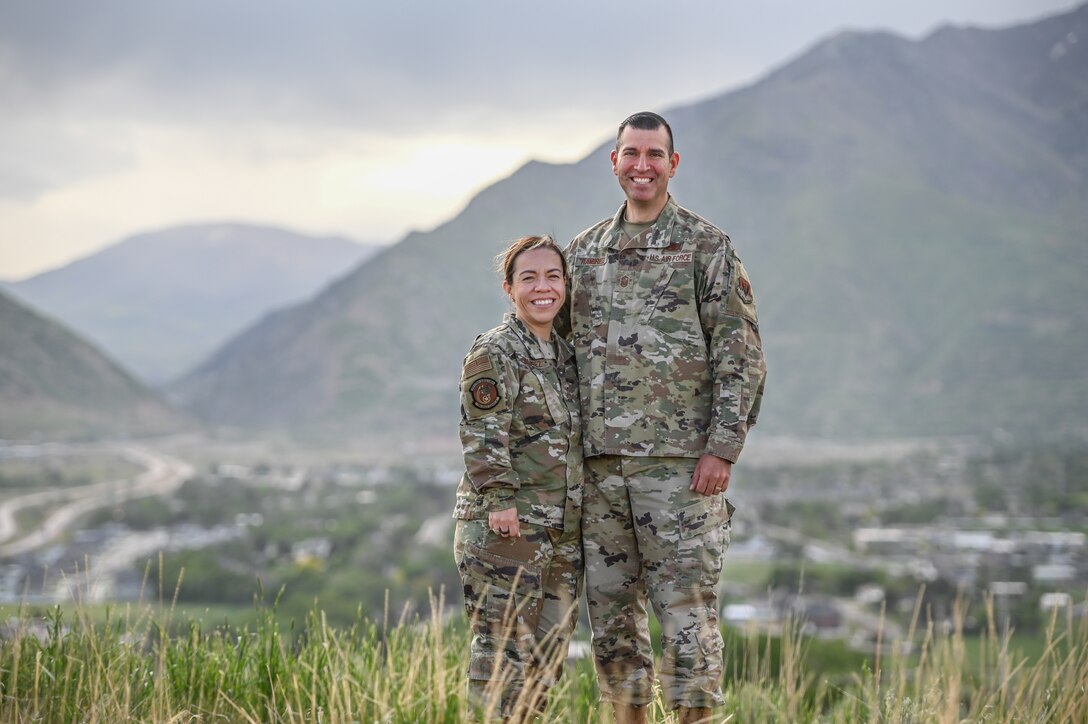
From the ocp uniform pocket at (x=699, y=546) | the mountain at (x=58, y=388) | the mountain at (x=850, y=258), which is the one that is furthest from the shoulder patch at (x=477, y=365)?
the mountain at (x=850, y=258)

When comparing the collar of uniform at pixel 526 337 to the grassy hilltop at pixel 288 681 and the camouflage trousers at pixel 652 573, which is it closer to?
the camouflage trousers at pixel 652 573

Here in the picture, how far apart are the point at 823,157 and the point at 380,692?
162m

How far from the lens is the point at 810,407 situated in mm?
113750

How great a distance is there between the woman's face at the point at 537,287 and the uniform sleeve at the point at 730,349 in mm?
605

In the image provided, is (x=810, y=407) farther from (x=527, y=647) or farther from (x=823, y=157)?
(x=527, y=647)

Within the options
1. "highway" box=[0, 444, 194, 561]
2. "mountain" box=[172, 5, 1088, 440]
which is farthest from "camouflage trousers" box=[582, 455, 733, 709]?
"mountain" box=[172, 5, 1088, 440]

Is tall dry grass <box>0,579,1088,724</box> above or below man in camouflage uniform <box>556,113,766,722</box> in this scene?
below

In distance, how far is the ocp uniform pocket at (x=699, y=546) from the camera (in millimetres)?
3721

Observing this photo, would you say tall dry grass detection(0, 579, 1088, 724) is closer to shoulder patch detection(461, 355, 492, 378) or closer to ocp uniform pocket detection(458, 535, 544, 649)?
ocp uniform pocket detection(458, 535, 544, 649)

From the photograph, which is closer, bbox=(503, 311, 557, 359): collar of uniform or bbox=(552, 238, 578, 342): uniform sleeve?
bbox=(503, 311, 557, 359): collar of uniform

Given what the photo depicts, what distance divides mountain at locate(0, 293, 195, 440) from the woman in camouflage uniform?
271 ft

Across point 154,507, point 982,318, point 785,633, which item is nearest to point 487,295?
point 982,318

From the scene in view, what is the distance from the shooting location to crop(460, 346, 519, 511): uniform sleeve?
3525mm

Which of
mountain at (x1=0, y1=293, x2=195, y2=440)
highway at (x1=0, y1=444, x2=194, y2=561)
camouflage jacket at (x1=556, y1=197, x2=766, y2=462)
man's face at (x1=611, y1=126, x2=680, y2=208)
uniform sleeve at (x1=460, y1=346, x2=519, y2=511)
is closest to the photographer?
uniform sleeve at (x1=460, y1=346, x2=519, y2=511)
